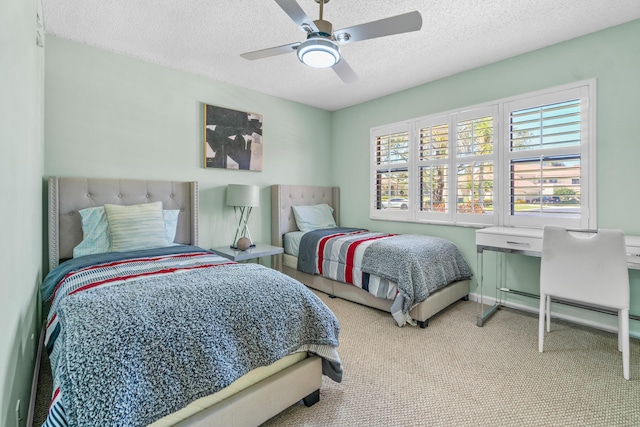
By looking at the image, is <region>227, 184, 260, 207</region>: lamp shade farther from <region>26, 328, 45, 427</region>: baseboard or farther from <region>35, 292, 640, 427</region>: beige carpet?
<region>26, 328, 45, 427</region>: baseboard

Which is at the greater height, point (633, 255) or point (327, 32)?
point (327, 32)

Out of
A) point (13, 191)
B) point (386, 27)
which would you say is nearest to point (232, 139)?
point (386, 27)

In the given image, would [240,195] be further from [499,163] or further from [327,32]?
[499,163]

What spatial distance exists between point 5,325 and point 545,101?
3.86 metres

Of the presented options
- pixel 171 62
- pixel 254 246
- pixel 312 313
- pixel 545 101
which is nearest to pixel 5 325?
pixel 312 313

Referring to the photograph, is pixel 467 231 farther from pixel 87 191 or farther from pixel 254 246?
pixel 87 191

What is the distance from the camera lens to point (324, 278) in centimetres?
346

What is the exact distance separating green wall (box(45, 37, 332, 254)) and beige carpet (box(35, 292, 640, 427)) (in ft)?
6.20

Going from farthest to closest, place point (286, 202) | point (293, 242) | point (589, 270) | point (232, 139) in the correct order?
point (286, 202), point (293, 242), point (232, 139), point (589, 270)

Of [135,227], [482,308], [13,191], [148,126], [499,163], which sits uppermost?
[148,126]

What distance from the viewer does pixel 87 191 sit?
2.65m

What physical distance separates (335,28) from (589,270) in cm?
256

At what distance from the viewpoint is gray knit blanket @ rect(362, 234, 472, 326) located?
8.48 ft

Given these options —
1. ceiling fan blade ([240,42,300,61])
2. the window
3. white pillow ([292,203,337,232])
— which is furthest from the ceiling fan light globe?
white pillow ([292,203,337,232])
